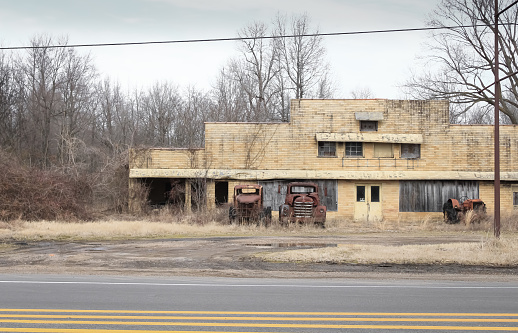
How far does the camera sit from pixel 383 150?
3253 cm

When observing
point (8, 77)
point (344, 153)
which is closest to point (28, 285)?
point (344, 153)

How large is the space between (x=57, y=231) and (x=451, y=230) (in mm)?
18103

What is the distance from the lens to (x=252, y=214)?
87.3 ft

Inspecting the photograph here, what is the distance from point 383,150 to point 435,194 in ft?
13.0

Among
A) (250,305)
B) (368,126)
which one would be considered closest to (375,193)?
(368,126)

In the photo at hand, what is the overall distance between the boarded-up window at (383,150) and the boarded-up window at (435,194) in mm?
2575

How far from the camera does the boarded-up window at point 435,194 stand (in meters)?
32.0

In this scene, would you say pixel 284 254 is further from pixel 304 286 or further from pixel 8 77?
pixel 8 77

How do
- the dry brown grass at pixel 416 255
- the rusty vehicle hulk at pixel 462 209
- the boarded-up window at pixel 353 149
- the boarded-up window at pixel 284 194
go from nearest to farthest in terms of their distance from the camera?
the dry brown grass at pixel 416 255
the rusty vehicle hulk at pixel 462 209
the boarded-up window at pixel 284 194
the boarded-up window at pixel 353 149

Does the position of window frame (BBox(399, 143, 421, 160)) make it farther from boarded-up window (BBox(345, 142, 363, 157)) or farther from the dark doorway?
the dark doorway

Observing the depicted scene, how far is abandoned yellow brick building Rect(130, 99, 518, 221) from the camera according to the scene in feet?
105

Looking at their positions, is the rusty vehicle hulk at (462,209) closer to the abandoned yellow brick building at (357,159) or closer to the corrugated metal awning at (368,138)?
the abandoned yellow brick building at (357,159)

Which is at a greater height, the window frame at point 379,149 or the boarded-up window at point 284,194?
the window frame at point 379,149

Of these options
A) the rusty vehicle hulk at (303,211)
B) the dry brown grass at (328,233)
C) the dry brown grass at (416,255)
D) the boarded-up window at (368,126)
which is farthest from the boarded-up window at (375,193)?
the dry brown grass at (416,255)
